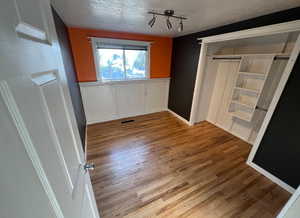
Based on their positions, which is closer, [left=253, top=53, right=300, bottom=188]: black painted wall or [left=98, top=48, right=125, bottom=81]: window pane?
[left=253, top=53, right=300, bottom=188]: black painted wall

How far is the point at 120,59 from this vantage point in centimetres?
310

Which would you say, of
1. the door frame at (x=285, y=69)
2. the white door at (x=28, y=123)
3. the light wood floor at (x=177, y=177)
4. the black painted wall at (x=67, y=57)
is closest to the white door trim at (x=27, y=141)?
the white door at (x=28, y=123)

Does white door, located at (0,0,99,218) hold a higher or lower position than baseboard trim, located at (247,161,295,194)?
higher

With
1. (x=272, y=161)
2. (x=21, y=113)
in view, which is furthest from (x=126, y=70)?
(x=272, y=161)

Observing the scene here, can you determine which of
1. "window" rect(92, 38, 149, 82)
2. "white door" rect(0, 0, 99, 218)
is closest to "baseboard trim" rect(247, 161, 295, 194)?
"white door" rect(0, 0, 99, 218)

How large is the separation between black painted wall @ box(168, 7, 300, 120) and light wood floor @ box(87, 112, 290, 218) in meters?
0.94

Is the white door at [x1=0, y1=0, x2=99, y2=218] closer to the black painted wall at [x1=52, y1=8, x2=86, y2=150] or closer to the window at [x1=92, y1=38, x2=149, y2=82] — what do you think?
the black painted wall at [x1=52, y1=8, x2=86, y2=150]

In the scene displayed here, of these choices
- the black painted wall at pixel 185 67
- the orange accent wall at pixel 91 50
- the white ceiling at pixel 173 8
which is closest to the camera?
the white ceiling at pixel 173 8

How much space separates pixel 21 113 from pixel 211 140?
9.73 feet

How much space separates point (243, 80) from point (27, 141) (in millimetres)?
3284

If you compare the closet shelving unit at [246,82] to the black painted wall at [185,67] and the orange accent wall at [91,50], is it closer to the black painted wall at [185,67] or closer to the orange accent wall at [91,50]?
the black painted wall at [185,67]

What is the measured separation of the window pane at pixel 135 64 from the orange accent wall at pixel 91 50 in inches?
9.1

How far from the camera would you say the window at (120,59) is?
113 inches

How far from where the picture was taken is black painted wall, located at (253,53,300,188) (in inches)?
59.9
